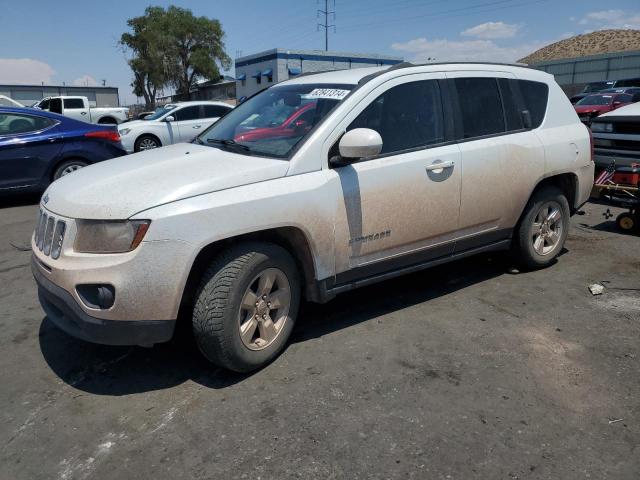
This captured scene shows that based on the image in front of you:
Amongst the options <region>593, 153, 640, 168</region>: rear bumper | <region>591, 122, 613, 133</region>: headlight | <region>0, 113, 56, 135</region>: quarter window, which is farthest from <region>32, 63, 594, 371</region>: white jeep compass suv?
<region>0, 113, 56, 135</region>: quarter window

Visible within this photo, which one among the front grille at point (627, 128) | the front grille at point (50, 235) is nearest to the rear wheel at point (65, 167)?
the front grille at point (50, 235)

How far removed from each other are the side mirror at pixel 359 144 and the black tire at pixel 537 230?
6.96ft

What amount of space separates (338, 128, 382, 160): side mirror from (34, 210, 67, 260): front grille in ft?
5.60

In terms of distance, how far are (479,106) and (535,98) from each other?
82 cm

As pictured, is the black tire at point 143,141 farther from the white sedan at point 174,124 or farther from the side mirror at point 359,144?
the side mirror at point 359,144

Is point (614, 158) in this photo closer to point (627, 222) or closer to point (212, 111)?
point (627, 222)

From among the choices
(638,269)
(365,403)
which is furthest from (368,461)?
(638,269)

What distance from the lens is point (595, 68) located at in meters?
45.5

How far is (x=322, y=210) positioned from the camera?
3.29m

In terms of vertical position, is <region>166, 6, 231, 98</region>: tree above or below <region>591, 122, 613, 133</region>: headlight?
above

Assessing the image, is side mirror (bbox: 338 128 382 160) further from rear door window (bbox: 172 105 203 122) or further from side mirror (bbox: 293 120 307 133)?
rear door window (bbox: 172 105 203 122)

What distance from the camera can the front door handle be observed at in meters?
3.81

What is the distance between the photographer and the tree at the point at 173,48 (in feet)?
178

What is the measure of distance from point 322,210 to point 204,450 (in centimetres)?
153
